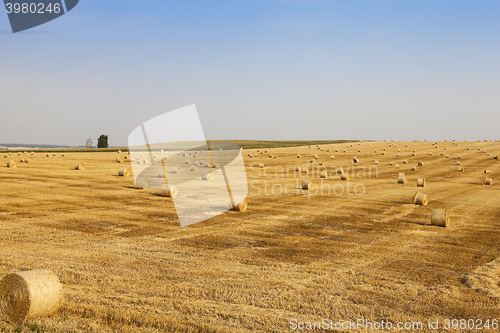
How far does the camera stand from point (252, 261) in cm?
1163

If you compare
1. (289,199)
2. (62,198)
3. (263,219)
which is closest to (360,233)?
(263,219)

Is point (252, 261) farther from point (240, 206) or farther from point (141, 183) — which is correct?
point (141, 183)

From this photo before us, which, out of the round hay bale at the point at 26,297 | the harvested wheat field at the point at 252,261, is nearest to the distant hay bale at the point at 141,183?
the harvested wheat field at the point at 252,261

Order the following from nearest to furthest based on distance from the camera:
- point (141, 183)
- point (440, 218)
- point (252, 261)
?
point (252, 261)
point (440, 218)
point (141, 183)

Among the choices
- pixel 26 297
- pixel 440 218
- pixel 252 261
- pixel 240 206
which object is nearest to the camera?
pixel 26 297

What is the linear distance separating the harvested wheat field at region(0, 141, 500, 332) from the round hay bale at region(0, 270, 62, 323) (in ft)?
0.63

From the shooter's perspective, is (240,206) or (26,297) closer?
(26,297)

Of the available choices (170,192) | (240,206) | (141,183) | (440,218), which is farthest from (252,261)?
(141,183)

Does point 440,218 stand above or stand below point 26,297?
below

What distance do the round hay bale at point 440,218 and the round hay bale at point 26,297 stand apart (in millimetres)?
15258

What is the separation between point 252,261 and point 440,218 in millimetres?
9786

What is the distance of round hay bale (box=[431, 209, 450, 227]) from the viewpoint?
1688cm

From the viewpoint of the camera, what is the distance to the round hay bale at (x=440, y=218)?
16875 mm

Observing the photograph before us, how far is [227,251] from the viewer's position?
41.6ft
